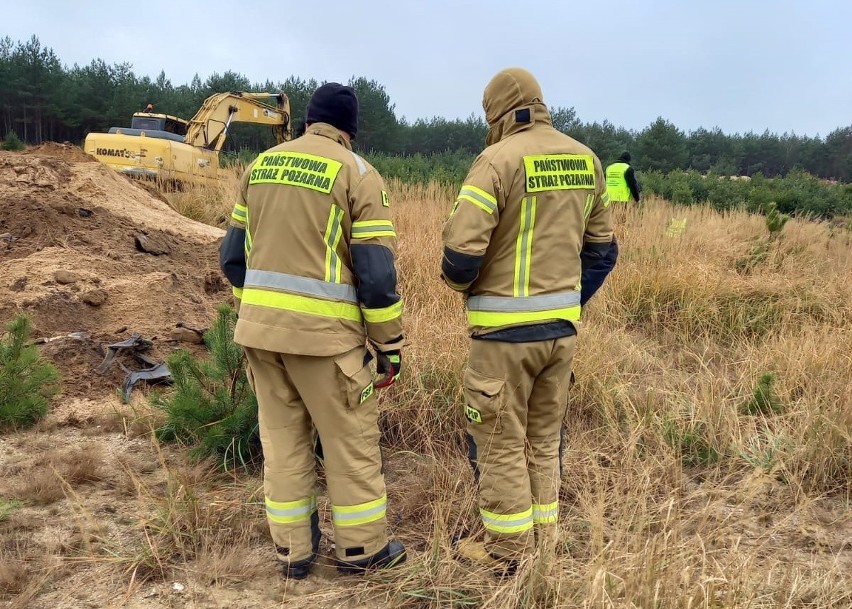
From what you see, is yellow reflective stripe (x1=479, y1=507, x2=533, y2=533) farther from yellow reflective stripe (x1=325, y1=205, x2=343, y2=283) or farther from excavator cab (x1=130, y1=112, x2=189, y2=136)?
excavator cab (x1=130, y1=112, x2=189, y2=136)

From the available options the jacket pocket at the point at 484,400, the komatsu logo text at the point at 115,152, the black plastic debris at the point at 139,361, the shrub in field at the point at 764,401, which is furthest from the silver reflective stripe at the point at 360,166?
the komatsu logo text at the point at 115,152

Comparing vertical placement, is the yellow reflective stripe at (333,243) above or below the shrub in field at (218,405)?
above

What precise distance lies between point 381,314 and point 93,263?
202 inches

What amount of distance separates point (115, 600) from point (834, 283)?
272 inches

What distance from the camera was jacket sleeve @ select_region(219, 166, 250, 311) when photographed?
2.74 metres

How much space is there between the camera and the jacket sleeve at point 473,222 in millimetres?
2527

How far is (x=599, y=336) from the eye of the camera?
15.8 ft

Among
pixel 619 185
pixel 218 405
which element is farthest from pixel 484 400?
pixel 619 185

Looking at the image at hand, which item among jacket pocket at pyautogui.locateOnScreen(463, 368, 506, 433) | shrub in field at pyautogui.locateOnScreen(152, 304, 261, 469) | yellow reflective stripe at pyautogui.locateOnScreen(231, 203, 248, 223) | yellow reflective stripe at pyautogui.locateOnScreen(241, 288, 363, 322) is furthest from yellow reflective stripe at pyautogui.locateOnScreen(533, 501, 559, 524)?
yellow reflective stripe at pyautogui.locateOnScreen(231, 203, 248, 223)

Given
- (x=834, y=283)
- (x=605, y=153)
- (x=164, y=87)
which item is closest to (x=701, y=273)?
(x=834, y=283)

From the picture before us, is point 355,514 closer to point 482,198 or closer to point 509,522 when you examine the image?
point 509,522

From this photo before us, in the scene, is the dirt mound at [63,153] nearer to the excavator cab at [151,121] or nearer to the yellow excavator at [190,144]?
the yellow excavator at [190,144]

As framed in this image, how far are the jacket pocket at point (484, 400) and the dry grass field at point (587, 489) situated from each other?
44 cm

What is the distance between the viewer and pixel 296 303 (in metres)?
2.51
